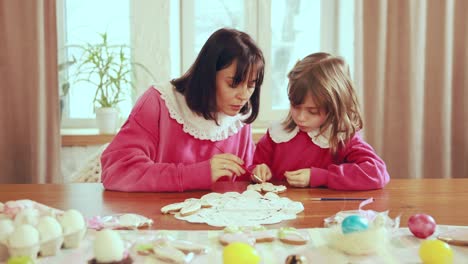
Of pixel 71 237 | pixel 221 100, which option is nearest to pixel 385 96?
pixel 221 100

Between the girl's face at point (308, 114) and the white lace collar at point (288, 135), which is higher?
the girl's face at point (308, 114)

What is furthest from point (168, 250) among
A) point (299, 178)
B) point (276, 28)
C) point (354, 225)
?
point (276, 28)

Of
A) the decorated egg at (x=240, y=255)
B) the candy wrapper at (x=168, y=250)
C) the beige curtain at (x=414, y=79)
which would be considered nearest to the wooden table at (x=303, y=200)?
the candy wrapper at (x=168, y=250)

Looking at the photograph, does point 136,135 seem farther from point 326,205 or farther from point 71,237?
point 71,237

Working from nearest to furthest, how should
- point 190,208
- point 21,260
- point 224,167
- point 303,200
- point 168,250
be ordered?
point 21,260 < point 168,250 < point 190,208 < point 303,200 < point 224,167

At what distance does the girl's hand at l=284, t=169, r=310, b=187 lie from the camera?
4.88 ft

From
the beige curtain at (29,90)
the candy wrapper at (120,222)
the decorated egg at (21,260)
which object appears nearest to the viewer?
the decorated egg at (21,260)

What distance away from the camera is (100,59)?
2.75 meters

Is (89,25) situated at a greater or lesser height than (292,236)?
greater

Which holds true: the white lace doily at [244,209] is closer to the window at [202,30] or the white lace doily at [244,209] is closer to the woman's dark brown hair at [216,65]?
the woman's dark brown hair at [216,65]

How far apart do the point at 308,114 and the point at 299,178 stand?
0.22 m

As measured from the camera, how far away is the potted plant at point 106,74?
2.72 meters

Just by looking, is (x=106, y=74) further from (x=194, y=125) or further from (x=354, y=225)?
(x=354, y=225)

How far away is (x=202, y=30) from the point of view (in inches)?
115
